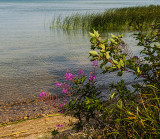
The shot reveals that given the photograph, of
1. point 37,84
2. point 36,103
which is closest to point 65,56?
point 37,84

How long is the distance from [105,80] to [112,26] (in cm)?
1167

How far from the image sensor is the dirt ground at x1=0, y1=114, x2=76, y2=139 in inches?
132

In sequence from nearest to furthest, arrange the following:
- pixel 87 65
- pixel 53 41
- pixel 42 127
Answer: pixel 42 127
pixel 87 65
pixel 53 41

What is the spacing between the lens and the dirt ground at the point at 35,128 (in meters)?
3.34

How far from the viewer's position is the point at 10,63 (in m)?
8.63

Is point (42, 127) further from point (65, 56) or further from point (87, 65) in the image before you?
point (65, 56)

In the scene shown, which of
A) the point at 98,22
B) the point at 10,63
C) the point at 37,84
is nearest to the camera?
the point at 37,84

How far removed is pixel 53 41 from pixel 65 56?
4497 millimetres

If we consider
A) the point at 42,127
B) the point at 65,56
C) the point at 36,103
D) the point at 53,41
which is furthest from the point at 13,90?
the point at 53,41

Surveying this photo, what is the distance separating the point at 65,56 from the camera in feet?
32.0

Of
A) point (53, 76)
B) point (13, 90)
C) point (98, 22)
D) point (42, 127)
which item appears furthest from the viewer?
point (98, 22)

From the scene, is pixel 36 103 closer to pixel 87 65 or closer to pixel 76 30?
pixel 87 65

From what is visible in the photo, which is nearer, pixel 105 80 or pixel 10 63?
pixel 105 80

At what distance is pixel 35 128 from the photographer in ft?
11.8
